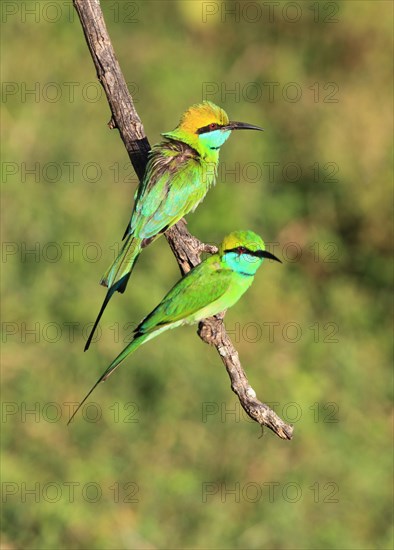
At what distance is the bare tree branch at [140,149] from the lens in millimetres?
1688

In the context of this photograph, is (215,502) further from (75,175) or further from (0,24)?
(0,24)

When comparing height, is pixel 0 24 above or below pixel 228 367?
above

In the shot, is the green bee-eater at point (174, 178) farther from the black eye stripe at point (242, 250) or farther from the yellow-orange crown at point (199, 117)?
the black eye stripe at point (242, 250)

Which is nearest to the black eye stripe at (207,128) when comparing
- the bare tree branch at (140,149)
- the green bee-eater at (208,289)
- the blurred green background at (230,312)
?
the bare tree branch at (140,149)

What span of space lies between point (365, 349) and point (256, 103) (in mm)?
2242

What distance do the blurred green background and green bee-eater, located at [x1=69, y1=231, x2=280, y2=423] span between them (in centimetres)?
196

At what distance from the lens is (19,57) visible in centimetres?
622

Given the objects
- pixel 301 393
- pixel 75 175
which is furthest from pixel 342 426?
pixel 75 175

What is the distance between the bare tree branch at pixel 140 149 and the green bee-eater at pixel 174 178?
0.05 metres

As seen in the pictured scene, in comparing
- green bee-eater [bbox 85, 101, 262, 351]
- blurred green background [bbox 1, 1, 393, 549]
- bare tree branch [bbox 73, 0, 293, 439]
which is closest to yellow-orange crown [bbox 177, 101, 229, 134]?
green bee-eater [bbox 85, 101, 262, 351]

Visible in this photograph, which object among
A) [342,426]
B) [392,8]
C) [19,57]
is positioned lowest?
[342,426]

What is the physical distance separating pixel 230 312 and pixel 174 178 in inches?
109

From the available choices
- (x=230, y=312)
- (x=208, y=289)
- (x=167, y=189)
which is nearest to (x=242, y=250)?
(x=208, y=289)

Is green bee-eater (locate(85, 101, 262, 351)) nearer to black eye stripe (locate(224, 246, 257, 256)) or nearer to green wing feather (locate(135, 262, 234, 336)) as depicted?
green wing feather (locate(135, 262, 234, 336))
